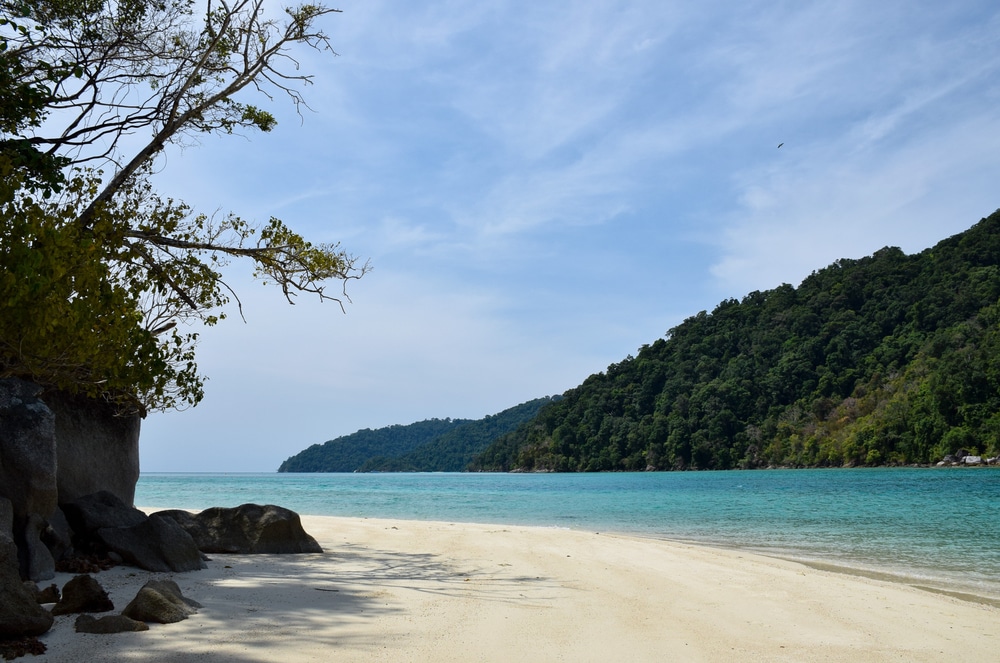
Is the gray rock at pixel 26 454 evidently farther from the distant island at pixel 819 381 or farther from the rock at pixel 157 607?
the distant island at pixel 819 381

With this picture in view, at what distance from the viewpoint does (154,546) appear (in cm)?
758

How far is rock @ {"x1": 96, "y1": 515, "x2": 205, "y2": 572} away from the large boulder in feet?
2.58

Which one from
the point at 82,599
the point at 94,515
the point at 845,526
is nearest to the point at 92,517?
the point at 94,515

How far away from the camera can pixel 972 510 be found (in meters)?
23.8

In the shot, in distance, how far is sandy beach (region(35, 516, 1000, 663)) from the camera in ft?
15.5

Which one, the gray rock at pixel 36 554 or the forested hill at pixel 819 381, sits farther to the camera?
the forested hill at pixel 819 381

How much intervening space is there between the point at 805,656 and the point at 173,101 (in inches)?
419

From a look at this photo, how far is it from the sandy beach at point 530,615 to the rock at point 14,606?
135mm

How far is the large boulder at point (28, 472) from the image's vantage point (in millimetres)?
6453

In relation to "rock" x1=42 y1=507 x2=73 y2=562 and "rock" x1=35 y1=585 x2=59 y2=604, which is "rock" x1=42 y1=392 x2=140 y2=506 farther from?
"rock" x1=35 y1=585 x2=59 y2=604

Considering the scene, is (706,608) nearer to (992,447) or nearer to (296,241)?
(296,241)

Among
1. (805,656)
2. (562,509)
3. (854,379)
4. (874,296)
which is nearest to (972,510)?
(562,509)

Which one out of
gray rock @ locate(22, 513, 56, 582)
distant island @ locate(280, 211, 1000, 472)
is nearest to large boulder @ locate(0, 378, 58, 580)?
gray rock @ locate(22, 513, 56, 582)

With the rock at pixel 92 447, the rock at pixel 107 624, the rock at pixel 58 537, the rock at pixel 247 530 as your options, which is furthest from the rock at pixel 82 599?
the rock at pixel 247 530
